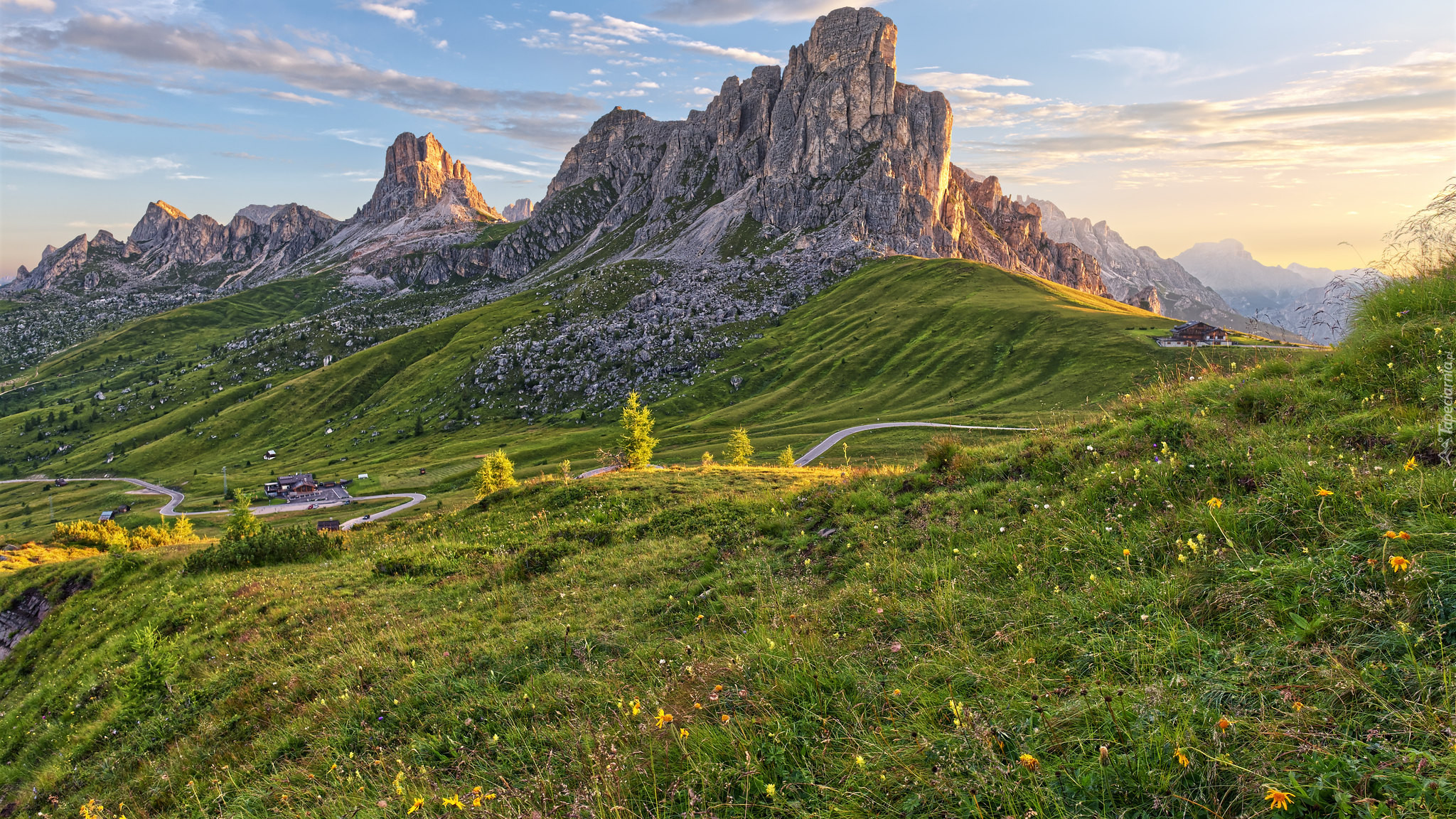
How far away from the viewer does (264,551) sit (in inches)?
866

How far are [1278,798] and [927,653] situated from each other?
11.1 ft

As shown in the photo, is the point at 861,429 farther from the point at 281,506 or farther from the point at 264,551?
the point at 281,506

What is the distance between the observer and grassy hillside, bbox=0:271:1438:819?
13.3 feet

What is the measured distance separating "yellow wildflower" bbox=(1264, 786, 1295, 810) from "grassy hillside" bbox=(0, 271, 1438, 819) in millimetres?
67

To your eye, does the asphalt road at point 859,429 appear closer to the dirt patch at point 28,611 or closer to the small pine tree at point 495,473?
the small pine tree at point 495,473

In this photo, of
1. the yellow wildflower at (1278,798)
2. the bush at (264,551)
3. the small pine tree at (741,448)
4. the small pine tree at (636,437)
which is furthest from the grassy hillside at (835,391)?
the yellow wildflower at (1278,798)

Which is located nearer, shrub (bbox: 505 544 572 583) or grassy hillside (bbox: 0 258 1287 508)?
shrub (bbox: 505 544 572 583)

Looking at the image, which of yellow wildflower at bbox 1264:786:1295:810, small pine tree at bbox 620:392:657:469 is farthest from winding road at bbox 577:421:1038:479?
yellow wildflower at bbox 1264:786:1295:810

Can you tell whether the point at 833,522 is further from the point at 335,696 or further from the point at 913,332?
the point at 913,332

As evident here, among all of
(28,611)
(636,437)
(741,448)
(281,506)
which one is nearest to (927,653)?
Result: (28,611)

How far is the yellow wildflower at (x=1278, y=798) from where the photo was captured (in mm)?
3102

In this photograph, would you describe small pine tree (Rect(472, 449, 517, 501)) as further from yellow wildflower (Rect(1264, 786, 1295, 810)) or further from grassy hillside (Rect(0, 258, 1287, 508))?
yellow wildflower (Rect(1264, 786, 1295, 810))

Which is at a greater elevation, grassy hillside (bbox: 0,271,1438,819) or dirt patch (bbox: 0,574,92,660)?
grassy hillside (bbox: 0,271,1438,819)

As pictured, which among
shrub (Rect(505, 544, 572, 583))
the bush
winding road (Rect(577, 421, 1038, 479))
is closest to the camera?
shrub (Rect(505, 544, 572, 583))
